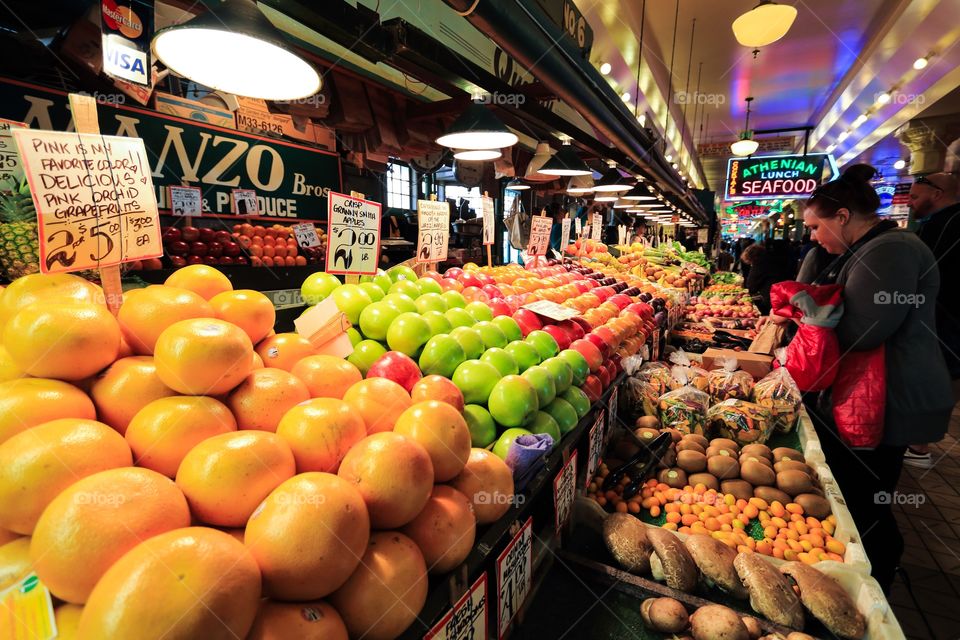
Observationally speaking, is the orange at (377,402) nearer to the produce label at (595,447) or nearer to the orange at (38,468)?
the orange at (38,468)

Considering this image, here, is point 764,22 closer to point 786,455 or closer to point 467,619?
point 786,455

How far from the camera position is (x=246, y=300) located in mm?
1236

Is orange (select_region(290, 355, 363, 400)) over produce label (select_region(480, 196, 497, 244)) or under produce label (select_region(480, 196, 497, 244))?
under

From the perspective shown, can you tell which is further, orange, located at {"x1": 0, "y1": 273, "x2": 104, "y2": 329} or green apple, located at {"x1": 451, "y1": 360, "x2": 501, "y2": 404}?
green apple, located at {"x1": 451, "y1": 360, "x2": 501, "y2": 404}

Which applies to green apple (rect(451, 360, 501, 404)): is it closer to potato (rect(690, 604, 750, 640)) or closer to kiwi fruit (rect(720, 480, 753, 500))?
potato (rect(690, 604, 750, 640))

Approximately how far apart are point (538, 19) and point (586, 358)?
1479mm

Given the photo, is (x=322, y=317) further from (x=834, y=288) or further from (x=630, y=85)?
(x=630, y=85)

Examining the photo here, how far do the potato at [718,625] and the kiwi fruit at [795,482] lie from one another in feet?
3.01

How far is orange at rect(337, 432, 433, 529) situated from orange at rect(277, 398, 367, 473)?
0.04 metres

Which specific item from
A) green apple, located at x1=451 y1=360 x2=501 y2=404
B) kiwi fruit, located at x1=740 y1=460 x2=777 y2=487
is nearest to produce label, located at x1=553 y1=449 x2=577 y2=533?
green apple, located at x1=451 y1=360 x2=501 y2=404

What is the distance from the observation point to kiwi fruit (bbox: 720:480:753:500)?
2025 millimetres

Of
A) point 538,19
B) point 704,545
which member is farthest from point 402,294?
point 704,545

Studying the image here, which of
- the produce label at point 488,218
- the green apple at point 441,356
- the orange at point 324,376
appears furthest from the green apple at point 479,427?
the produce label at point 488,218

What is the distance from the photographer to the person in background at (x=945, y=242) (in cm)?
319
